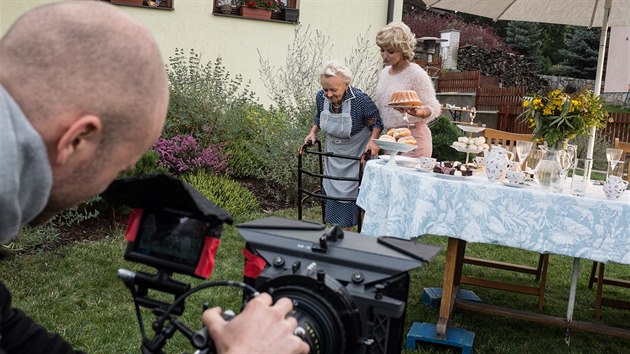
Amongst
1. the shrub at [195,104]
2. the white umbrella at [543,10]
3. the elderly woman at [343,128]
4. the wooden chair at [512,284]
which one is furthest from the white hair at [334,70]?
the shrub at [195,104]

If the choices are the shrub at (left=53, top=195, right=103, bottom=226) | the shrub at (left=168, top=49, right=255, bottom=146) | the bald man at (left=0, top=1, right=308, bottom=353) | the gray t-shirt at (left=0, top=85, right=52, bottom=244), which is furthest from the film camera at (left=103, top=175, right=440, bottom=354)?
the shrub at (left=168, top=49, right=255, bottom=146)

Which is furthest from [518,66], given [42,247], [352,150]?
[42,247]

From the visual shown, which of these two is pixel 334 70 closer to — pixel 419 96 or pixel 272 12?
pixel 419 96

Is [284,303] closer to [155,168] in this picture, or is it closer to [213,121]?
[155,168]

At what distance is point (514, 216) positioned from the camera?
358 cm

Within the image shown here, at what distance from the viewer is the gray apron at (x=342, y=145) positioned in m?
5.34

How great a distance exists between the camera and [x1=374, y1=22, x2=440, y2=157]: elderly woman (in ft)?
17.0

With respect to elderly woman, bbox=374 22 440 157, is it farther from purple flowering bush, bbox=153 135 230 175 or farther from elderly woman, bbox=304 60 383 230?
purple flowering bush, bbox=153 135 230 175

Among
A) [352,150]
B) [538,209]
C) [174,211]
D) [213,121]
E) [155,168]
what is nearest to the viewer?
[174,211]

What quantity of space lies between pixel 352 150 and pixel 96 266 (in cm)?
205

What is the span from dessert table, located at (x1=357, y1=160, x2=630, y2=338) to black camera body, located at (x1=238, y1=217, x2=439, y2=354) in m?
2.27

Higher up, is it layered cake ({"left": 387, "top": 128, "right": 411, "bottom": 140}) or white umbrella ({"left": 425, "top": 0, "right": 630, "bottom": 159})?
white umbrella ({"left": 425, "top": 0, "right": 630, "bottom": 159})

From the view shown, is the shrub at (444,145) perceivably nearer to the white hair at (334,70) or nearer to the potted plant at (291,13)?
the potted plant at (291,13)

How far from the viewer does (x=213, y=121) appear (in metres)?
7.79
